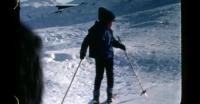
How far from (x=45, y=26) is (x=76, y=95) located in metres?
11.8

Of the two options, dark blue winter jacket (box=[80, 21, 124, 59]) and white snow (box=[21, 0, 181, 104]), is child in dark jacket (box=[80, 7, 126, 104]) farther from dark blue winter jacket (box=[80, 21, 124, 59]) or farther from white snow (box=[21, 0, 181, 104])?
white snow (box=[21, 0, 181, 104])

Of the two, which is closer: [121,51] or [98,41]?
[98,41]

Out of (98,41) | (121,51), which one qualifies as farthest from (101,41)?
(121,51)

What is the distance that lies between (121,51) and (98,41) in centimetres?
616

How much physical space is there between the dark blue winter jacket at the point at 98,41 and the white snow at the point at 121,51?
43.8 inches

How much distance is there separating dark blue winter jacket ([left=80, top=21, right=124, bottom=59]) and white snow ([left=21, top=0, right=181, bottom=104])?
1.11 metres

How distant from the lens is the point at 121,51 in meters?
13.2

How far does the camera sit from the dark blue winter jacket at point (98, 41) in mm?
7012

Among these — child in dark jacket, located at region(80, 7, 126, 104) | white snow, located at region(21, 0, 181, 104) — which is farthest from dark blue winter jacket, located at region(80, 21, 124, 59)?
white snow, located at region(21, 0, 181, 104)

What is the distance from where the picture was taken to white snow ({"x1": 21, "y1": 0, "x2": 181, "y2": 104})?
28.8ft

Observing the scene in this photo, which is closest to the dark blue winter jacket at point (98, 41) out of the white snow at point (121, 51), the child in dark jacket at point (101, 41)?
the child in dark jacket at point (101, 41)

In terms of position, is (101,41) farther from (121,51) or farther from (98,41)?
(121,51)
